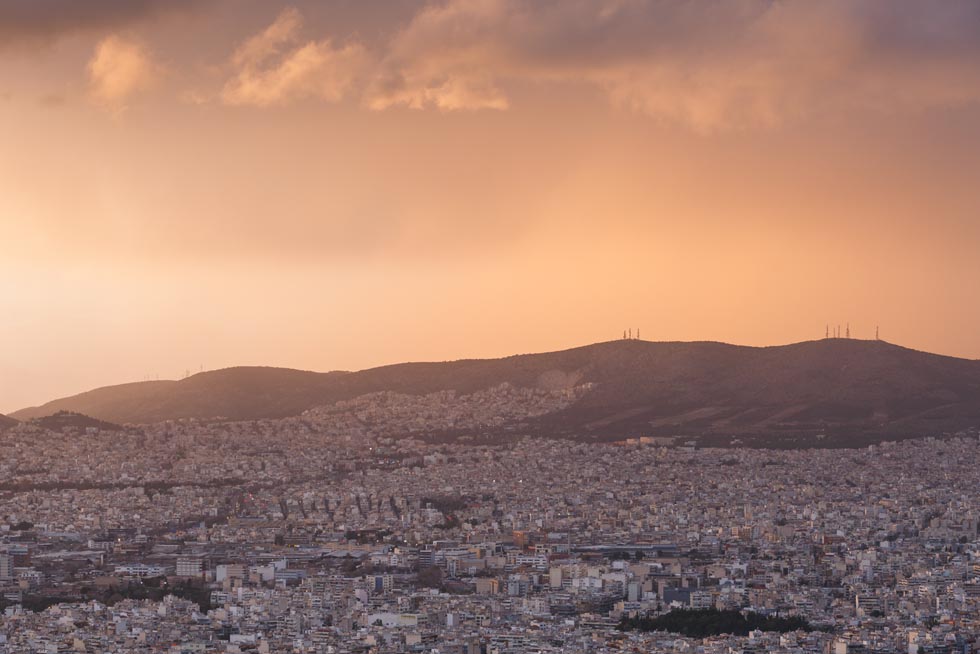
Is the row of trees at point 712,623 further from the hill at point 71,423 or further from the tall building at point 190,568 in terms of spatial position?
the hill at point 71,423

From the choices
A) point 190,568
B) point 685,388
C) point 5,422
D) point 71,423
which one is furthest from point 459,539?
point 685,388

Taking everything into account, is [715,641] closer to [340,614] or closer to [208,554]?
[340,614]

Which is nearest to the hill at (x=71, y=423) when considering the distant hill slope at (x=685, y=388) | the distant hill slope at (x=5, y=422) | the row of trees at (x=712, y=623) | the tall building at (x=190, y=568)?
the distant hill slope at (x=5, y=422)

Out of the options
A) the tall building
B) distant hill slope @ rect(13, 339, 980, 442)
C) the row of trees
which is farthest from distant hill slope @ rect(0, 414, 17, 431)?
the row of trees

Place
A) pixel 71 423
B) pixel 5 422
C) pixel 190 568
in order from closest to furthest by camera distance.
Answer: pixel 190 568
pixel 5 422
pixel 71 423

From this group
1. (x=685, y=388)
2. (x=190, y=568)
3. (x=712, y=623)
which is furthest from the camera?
(x=685, y=388)

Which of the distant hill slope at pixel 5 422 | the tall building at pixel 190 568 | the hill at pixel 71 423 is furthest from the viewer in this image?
the hill at pixel 71 423

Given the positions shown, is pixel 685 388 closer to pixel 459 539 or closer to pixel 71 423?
pixel 71 423

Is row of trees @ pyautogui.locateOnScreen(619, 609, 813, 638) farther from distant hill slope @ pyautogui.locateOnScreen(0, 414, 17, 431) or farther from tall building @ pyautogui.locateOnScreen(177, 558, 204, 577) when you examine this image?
distant hill slope @ pyautogui.locateOnScreen(0, 414, 17, 431)
